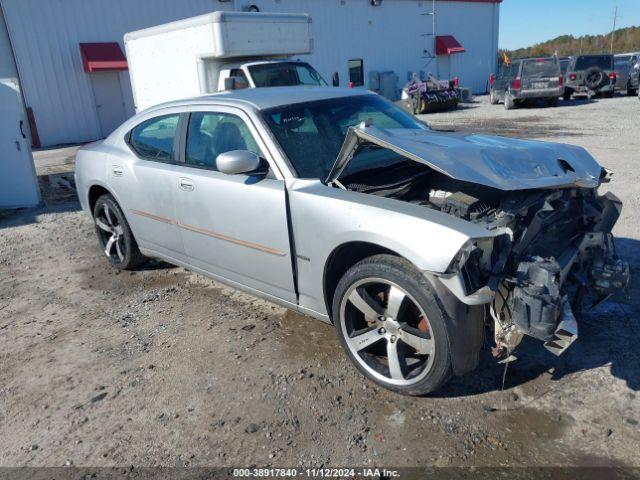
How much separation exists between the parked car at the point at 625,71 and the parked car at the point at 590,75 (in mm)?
484

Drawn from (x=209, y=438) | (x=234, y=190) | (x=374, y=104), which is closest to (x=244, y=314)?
(x=234, y=190)

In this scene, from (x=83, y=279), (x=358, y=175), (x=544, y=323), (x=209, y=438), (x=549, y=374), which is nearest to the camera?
(x=544, y=323)

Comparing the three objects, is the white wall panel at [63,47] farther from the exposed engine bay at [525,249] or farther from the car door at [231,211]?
the exposed engine bay at [525,249]

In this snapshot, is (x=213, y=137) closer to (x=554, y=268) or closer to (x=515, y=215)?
(x=515, y=215)

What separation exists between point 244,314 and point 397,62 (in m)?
25.5

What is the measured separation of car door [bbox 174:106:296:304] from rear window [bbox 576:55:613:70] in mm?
21001

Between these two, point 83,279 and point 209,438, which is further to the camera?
point 83,279

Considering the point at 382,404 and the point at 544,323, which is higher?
the point at 544,323

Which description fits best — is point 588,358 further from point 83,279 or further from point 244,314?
point 83,279

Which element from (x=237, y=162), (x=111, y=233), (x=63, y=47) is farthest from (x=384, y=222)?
(x=63, y=47)

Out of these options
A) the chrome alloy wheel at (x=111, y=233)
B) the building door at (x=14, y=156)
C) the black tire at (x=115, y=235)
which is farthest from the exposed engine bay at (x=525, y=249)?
the building door at (x=14, y=156)

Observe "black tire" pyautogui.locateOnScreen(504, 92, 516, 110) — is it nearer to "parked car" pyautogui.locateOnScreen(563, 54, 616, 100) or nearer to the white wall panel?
"parked car" pyautogui.locateOnScreen(563, 54, 616, 100)

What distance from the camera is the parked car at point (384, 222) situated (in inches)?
106

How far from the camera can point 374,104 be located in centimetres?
427
